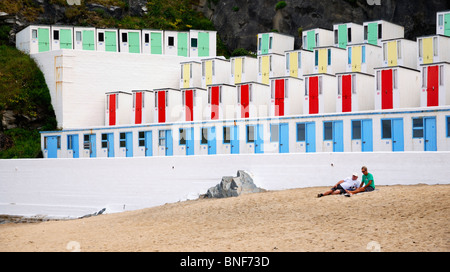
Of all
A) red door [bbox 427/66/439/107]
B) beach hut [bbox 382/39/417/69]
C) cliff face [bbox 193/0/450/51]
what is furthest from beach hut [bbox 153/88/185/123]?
cliff face [bbox 193/0/450/51]

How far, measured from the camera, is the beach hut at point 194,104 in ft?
134

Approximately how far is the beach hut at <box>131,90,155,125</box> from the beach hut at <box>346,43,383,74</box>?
37.6 ft

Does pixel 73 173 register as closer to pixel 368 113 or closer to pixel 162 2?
pixel 368 113

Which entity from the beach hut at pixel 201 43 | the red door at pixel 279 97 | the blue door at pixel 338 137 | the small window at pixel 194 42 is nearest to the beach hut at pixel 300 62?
the red door at pixel 279 97

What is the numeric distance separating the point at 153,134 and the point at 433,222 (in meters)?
22.3

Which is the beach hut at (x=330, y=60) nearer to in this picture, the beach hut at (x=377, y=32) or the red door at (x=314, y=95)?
the beach hut at (x=377, y=32)

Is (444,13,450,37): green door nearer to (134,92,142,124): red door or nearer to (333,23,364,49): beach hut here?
(333,23,364,49): beach hut

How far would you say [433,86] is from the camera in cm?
3375

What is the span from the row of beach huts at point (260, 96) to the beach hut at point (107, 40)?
0.14 meters

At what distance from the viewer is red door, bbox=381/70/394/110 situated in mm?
34594

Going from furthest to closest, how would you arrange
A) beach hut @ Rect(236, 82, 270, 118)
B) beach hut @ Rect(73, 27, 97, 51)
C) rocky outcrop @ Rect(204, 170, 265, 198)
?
beach hut @ Rect(73, 27, 97, 51) < beach hut @ Rect(236, 82, 270, 118) < rocky outcrop @ Rect(204, 170, 265, 198)

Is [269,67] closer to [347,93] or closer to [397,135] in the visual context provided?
[347,93]

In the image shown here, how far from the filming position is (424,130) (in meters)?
30.0

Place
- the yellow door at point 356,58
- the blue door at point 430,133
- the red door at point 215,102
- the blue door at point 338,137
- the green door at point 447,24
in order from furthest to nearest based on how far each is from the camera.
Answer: the green door at point 447,24, the yellow door at point 356,58, the red door at point 215,102, the blue door at point 338,137, the blue door at point 430,133
